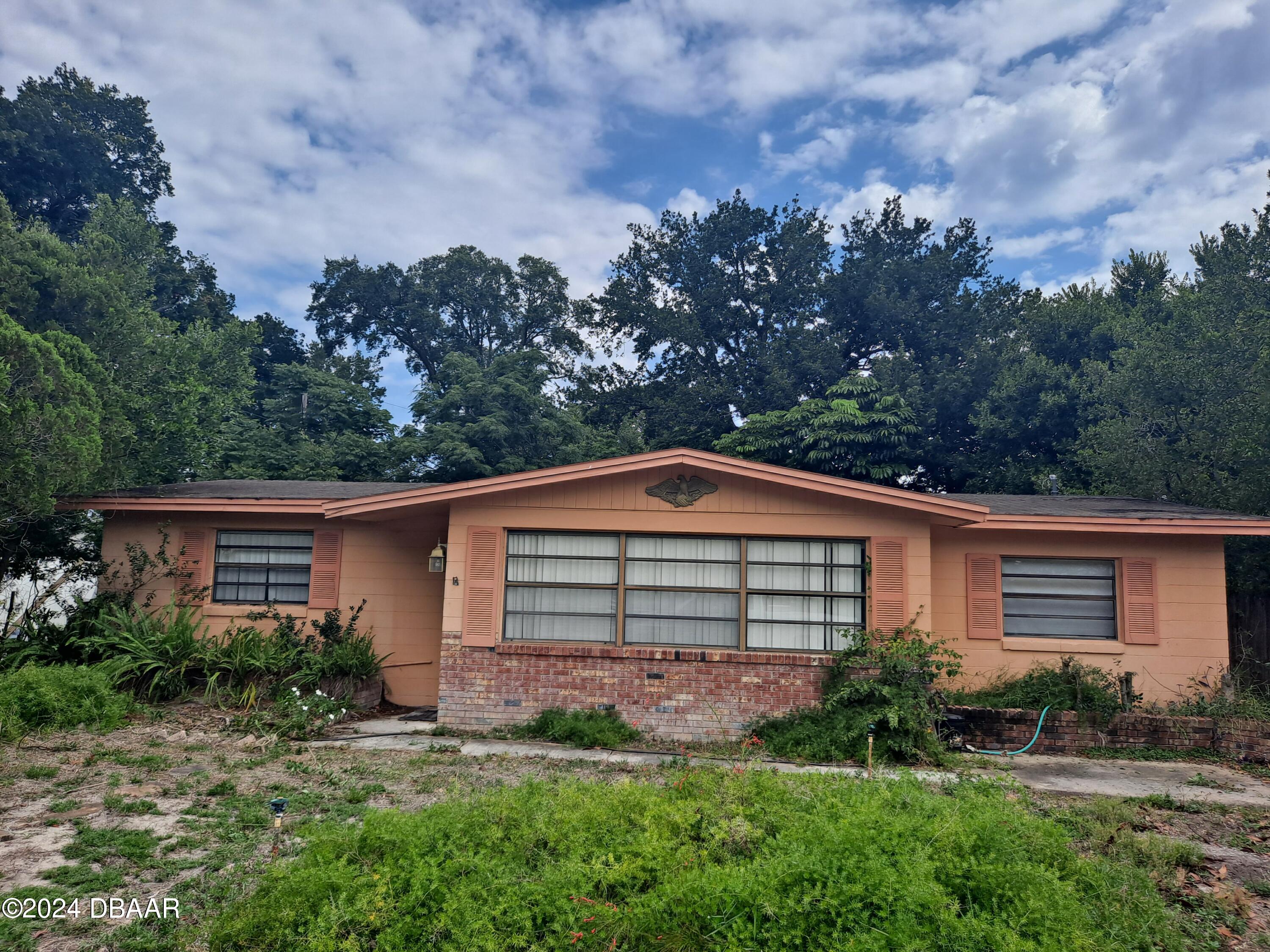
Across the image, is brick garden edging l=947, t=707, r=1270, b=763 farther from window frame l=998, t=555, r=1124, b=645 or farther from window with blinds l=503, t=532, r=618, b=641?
→ window with blinds l=503, t=532, r=618, b=641

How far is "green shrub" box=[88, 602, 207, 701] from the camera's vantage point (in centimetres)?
855

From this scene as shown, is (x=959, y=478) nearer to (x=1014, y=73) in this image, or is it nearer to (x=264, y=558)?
(x=1014, y=73)

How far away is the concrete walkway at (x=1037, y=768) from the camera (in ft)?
21.4

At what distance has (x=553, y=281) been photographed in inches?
1326

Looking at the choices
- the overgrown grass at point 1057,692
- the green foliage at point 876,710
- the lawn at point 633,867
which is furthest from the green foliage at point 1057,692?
the lawn at point 633,867

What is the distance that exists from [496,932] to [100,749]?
5575 millimetres

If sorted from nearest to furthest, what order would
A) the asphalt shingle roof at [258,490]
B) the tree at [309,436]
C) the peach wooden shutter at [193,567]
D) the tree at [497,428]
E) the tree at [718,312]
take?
the asphalt shingle roof at [258,490]
the peach wooden shutter at [193,567]
the tree at [309,436]
the tree at [497,428]
the tree at [718,312]

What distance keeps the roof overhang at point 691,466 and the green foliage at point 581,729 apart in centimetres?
266

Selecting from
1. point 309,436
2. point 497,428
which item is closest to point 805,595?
point 497,428

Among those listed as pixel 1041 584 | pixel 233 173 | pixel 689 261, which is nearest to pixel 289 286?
pixel 233 173

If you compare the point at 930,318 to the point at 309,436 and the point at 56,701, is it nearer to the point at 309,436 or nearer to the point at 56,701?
the point at 309,436

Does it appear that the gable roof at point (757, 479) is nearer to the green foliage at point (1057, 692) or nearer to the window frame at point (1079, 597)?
the window frame at point (1079, 597)

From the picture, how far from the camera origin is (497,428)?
23156 millimetres

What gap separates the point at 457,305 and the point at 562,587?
91.6 feet
